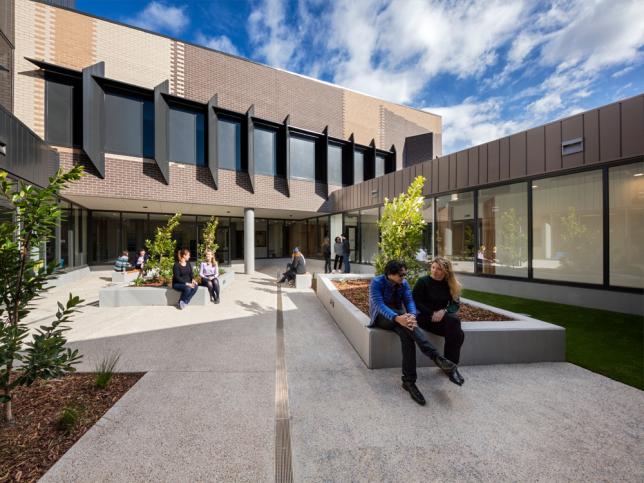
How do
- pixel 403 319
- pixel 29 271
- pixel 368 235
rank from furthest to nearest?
1. pixel 368 235
2. pixel 403 319
3. pixel 29 271

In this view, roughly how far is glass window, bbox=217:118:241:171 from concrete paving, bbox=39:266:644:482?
422 inches

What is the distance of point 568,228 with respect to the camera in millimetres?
8570

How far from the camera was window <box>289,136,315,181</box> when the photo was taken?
15.7m

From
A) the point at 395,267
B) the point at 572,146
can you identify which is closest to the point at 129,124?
the point at 395,267

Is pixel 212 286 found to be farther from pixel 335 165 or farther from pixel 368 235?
pixel 335 165

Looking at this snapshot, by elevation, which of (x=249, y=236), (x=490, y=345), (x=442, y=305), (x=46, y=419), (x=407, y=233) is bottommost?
(x=46, y=419)

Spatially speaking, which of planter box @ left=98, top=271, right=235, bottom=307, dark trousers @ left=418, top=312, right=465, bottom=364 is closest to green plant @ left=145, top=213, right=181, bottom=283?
planter box @ left=98, top=271, right=235, bottom=307

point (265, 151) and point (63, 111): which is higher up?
point (63, 111)

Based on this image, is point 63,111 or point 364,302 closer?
point 364,302

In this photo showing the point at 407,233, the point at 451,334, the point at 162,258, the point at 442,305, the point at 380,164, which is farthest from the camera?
the point at 380,164

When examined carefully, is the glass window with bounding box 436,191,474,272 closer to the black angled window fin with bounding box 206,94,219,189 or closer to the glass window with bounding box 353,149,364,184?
the glass window with bounding box 353,149,364,184

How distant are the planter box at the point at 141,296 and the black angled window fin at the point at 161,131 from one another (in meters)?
6.07

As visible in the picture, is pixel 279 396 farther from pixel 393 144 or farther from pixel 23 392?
pixel 393 144

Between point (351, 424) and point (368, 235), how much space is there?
1250cm
